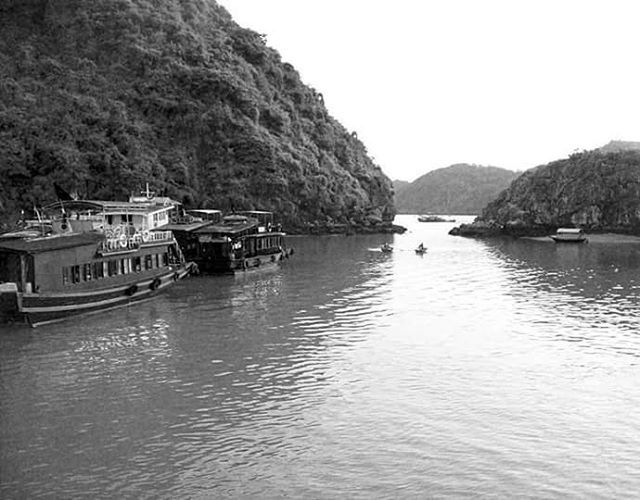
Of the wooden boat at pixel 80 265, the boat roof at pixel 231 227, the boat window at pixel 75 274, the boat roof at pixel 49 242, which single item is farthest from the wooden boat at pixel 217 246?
the boat window at pixel 75 274

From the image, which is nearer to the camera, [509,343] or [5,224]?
[509,343]

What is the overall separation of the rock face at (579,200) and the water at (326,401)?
96430 mm

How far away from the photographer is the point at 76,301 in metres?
36.5

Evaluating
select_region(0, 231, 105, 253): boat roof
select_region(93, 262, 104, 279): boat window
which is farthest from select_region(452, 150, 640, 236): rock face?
select_region(0, 231, 105, 253): boat roof

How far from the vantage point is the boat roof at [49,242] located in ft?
114

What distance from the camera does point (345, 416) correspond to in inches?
818

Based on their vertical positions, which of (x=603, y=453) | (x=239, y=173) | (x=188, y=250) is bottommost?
(x=603, y=453)

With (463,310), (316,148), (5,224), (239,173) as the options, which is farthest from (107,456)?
(316,148)

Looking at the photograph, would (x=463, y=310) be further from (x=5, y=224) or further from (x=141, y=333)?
(x=5, y=224)

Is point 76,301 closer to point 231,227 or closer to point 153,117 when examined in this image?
point 231,227

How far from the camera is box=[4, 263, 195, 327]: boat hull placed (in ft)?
111

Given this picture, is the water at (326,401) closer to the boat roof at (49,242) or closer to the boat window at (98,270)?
the boat window at (98,270)

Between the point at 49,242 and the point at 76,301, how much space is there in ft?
12.7

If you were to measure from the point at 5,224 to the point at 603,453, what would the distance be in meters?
89.4
